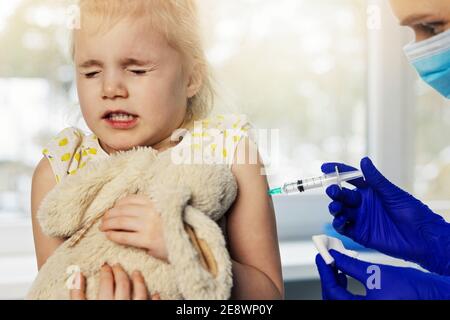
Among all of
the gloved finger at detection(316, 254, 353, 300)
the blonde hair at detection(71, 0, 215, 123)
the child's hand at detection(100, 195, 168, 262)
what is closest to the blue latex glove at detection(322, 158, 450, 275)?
the gloved finger at detection(316, 254, 353, 300)

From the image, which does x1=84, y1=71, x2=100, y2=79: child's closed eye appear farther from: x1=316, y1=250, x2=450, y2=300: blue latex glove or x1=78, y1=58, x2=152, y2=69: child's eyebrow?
x1=316, y1=250, x2=450, y2=300: blue latex glove

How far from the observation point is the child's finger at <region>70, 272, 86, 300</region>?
65 cm

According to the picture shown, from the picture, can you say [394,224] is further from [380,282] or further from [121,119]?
[121,119]

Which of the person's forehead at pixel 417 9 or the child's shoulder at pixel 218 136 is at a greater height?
the person's forehead at pixel 417 9

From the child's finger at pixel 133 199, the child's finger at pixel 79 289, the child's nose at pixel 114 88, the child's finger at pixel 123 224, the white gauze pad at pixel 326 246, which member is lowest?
the child's finger at pixel 79 289

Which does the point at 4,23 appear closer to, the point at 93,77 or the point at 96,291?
the point at 93,77

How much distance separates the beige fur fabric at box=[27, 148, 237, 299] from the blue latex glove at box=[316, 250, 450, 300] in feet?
0.64

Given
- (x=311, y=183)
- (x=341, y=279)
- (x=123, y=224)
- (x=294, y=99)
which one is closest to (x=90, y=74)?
(x=123, y=224)

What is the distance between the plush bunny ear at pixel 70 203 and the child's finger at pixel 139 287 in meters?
0.10

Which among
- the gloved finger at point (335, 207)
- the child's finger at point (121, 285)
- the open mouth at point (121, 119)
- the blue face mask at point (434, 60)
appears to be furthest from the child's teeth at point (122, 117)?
the blue face mask at point (434, 60)

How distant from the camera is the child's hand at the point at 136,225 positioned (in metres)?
0.65

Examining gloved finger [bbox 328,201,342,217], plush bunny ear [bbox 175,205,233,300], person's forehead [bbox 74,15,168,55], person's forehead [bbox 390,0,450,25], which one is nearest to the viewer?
plush bunny ear [bbox 175,205,233,300]

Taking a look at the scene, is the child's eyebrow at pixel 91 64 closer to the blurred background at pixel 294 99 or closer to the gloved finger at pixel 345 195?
the blurred background at pixel 294 99

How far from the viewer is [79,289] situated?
646 millimetres
